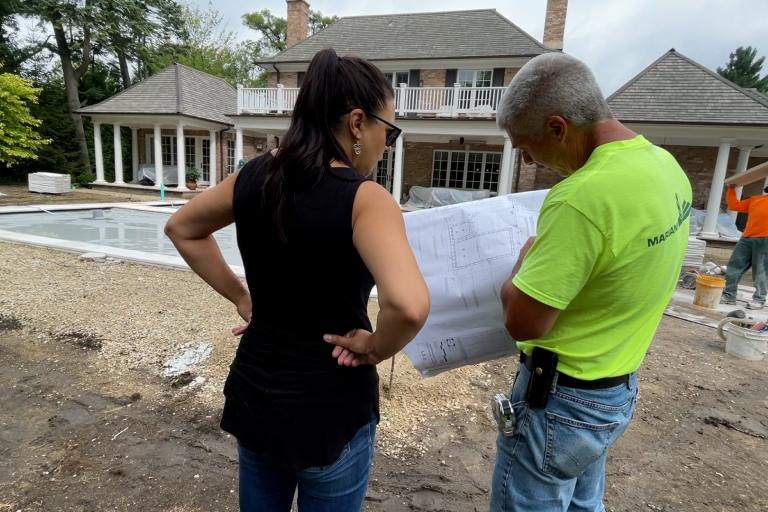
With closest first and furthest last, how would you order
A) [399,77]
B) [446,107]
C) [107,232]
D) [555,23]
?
1. [107,232]
2. [446,107]
3. [555,23]
4. [399,77]

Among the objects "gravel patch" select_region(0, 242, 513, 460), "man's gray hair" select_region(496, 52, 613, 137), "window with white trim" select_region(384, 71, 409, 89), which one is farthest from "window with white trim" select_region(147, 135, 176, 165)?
"man's gray hair" select_region(496, 52, 613, 137)

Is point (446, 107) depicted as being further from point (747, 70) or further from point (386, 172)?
point (747, 70)

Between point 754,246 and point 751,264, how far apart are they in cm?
31

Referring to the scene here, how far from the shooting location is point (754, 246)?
620cm

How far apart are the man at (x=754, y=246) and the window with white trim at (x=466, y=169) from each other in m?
10.4

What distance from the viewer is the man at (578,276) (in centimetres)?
100

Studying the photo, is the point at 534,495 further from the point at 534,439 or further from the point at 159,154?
the point at 159,154

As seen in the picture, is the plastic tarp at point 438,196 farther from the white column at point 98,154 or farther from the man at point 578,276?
the man at point 578,276

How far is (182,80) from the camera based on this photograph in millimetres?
18562

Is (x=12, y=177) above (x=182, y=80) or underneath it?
underneath

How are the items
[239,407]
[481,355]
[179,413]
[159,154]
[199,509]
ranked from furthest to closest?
[159,154]
[179,413]
[199,509]
[481,355]
[239,407]

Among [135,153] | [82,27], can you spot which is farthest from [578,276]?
[82,27]

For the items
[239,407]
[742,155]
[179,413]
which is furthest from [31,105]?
[742,155]

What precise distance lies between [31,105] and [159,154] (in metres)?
7.18
